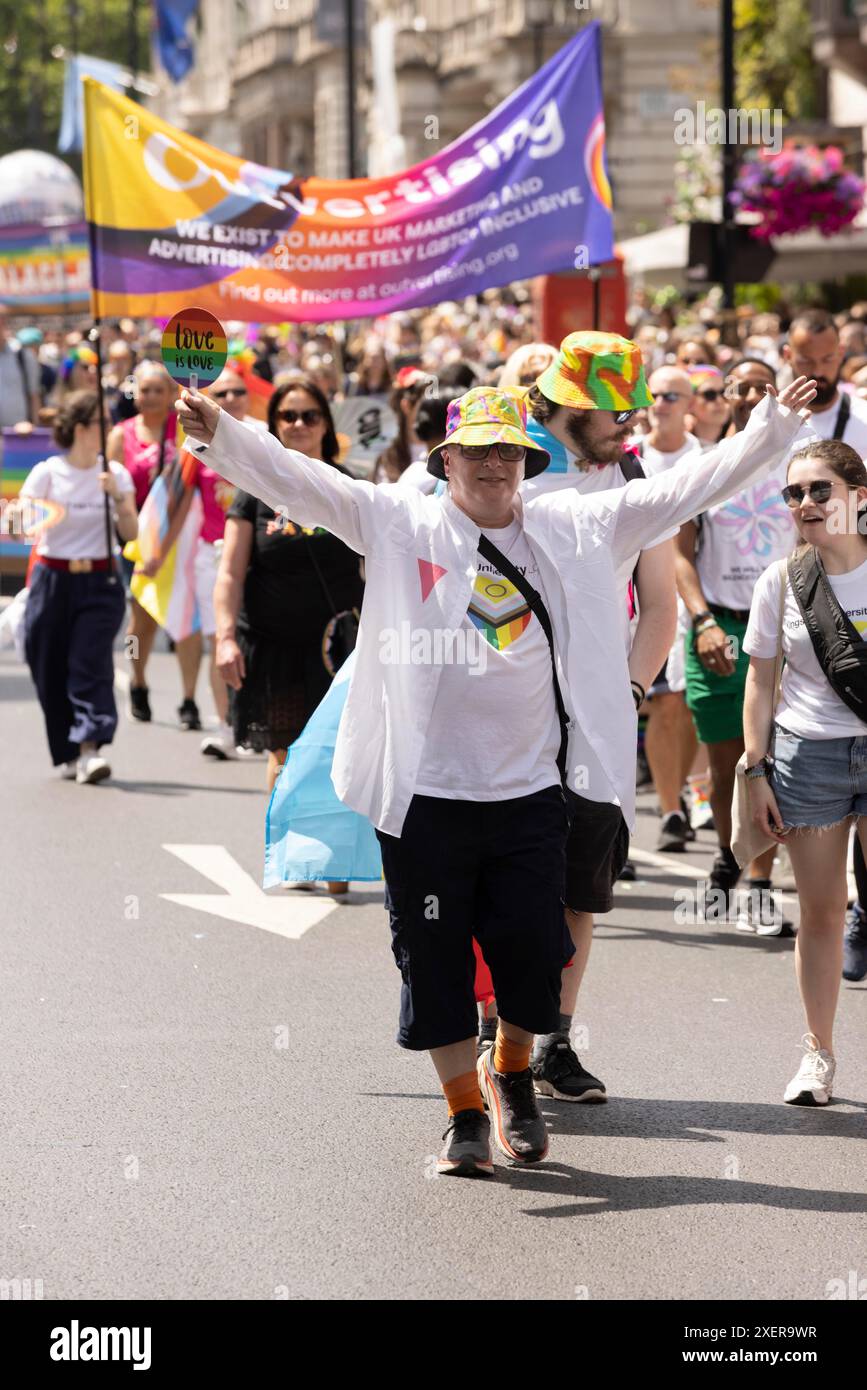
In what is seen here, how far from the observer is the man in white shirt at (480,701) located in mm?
5473

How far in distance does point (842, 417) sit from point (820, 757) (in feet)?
10.2

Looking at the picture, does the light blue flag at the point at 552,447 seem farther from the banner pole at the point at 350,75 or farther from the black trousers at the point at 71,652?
the banner pole at the point at 350,75

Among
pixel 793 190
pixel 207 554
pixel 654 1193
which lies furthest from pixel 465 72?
pixel 654 1193

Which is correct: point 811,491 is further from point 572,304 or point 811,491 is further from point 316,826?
point 572,304

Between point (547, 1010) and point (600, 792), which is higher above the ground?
point (600, 792)

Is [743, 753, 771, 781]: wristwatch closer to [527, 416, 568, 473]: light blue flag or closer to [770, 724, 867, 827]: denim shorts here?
[770, 724, 867, 827]: denim shorts

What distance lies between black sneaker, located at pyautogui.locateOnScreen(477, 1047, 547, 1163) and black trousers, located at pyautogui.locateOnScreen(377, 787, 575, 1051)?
186 millimetres

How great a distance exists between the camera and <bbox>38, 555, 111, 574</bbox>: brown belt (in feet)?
38.5

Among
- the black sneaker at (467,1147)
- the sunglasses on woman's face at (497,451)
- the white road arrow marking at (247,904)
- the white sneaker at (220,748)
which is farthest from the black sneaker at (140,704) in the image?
the sunglasses on woman's face at (497,451)

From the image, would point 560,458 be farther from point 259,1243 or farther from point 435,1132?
point 259,1243

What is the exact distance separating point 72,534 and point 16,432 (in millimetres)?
7225

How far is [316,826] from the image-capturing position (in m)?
6.78
